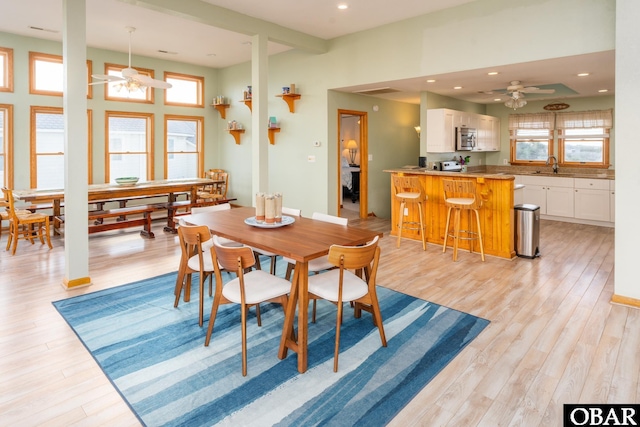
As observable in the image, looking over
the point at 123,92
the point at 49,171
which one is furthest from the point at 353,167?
the point at 49,171

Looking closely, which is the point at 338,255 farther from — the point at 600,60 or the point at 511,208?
the point at 600,60

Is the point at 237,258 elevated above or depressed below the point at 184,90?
below

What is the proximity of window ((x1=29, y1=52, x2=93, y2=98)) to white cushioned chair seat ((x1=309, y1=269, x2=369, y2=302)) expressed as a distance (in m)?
6.42

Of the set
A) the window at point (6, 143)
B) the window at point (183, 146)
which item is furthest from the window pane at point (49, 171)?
the window at point (183, 146)

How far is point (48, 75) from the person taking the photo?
22.3 feet

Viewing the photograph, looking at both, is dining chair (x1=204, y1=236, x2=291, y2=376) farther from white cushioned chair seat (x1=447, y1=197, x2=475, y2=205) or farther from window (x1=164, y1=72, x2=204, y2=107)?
window (x1=164, y1=72, x2=204, y2=107)

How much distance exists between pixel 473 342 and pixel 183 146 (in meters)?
7.40

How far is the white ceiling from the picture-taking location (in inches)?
197

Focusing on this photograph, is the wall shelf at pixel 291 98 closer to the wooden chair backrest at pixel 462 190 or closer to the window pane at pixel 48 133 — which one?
the wooden chair backrest at pixel 462 190

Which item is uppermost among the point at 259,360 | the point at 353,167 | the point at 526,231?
the point at 353,167

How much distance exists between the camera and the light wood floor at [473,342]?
2.15 meters

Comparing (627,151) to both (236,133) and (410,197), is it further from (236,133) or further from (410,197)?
(236,133)

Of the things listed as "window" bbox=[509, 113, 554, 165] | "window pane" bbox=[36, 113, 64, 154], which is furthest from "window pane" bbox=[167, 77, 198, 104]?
"window" bbox=[509, 113, 554, 165]

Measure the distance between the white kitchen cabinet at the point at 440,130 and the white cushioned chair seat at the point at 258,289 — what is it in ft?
16.3
